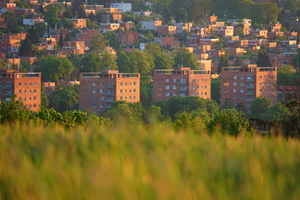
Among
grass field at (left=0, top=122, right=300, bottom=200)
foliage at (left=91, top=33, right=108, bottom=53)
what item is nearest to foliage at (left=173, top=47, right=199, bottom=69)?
foliage at (left=91, top=33, right=108, bottom=53)

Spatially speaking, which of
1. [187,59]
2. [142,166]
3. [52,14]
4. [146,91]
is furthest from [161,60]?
[142,166]

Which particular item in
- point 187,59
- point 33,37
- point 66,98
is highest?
point 33,37

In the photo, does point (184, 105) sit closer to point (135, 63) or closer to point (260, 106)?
point (260, 106)

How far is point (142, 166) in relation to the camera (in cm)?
530

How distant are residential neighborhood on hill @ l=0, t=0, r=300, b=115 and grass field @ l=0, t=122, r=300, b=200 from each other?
1442 inches

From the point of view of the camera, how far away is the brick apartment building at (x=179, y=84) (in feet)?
218

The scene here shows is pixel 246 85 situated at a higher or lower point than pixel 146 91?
higher

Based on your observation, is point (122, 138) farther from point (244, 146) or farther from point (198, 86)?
point (198, 86)

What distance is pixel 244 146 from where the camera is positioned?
21.5 feet

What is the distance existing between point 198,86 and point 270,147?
200 ft

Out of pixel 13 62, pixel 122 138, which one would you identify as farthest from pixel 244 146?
pixel 13 62

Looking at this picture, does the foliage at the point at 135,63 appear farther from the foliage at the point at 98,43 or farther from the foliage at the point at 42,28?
the foliage at the point at 42,28

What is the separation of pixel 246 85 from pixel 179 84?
4.63 meters

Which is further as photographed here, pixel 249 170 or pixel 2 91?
pixel 2 91
